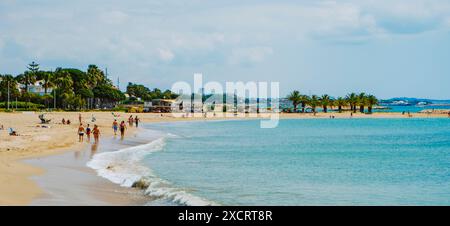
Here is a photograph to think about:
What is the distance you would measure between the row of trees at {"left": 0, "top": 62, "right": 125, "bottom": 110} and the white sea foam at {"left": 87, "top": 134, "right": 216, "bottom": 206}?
70.8 meters

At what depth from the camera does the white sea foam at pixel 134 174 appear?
15120 millimetres

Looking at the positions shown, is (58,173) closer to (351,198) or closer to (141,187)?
(141,187)

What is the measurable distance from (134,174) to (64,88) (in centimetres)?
8587

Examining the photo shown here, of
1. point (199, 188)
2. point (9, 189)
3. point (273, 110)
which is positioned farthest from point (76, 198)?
point (273, 110)

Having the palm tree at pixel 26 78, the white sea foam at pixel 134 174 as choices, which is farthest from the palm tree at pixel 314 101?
the white sea foam at pixel 134 174

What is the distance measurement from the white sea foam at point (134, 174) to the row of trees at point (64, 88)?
70.8 m

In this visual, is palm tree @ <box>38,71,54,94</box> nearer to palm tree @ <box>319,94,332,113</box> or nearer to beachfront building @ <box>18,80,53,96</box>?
beachfront building @ <box>18,80,53,96</box>

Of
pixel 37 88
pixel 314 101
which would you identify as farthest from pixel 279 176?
pixel 314 101

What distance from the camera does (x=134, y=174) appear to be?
19.5 meters

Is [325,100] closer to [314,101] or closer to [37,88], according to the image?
[314,101]

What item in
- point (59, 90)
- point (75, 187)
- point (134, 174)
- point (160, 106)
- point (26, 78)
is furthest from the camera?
point (160, 106)

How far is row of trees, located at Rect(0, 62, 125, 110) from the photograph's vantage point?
9656cm
